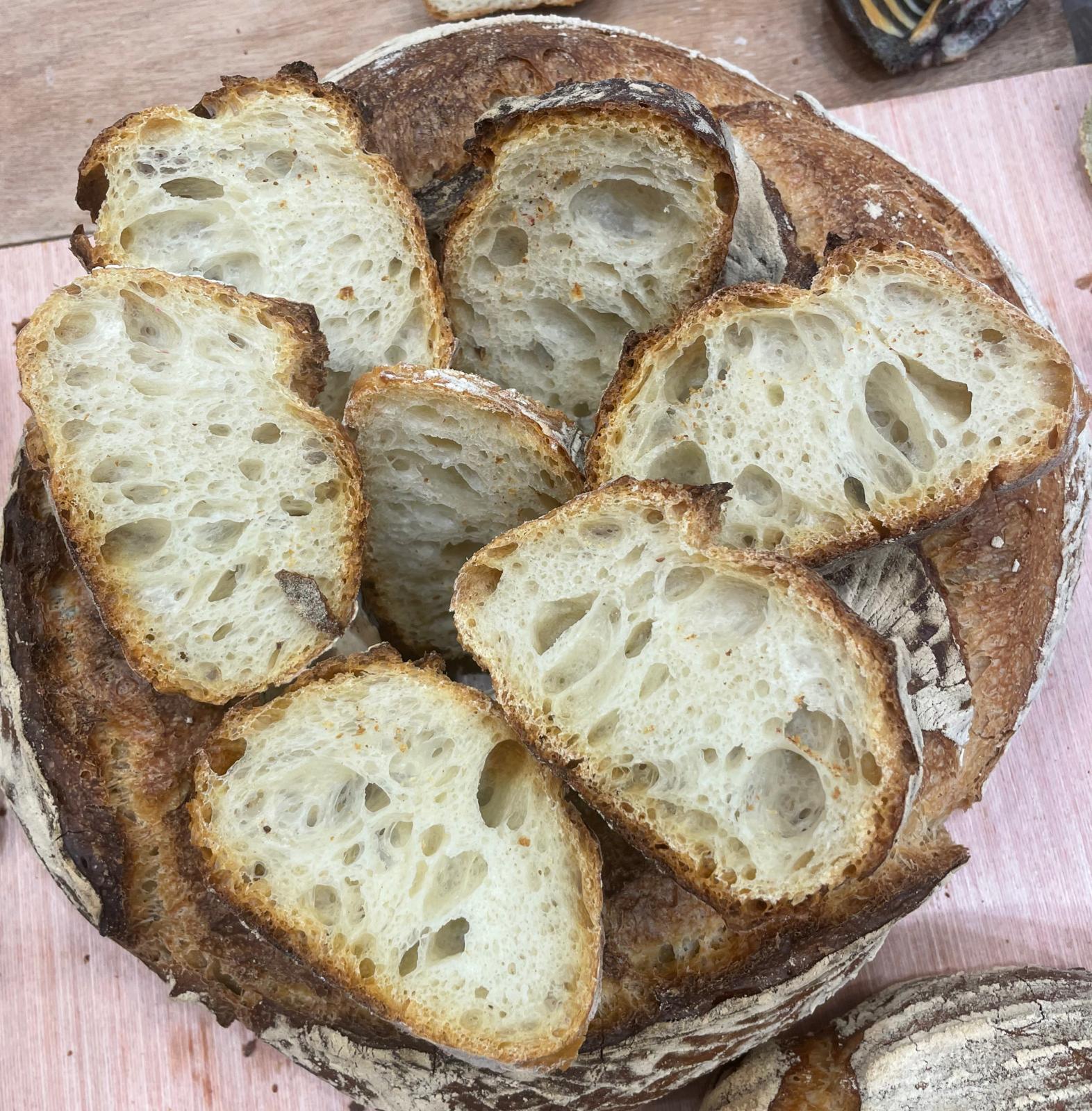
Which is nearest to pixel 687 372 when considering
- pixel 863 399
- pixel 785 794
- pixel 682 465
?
pixel 682 465

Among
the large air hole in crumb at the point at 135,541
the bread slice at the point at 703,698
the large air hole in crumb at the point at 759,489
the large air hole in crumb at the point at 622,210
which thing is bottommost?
the bread slice at the point at 703,698

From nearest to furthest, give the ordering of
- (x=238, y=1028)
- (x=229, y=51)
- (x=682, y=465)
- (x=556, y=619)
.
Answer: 1. (x=556, y=619)
2. (x=682, y=465)
3. (x=238, y=1028)
4. (x=229, y=51)

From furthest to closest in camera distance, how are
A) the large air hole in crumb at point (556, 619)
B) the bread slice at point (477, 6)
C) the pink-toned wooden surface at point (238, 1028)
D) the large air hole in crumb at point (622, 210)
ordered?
the bread slice at point (477, 6) < the pink-toned wooden surface at point (238, 1028) < the large air hole in crumb at point (622, 210) < the large air hole in crumb at point (556, 619)

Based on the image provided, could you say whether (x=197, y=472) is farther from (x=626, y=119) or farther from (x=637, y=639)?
(x=626, y=119)

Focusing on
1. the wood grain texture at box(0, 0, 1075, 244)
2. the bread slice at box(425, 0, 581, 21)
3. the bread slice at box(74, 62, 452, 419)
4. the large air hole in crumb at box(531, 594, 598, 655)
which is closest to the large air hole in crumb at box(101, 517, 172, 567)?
the bread slice at box(74, 62, 452, 419)

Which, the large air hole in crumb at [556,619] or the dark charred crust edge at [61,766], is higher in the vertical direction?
the large air hole in crumb at [556,619]

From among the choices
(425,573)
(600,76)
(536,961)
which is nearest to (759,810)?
(536,961)

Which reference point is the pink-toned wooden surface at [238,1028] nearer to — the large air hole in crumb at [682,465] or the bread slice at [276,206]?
the large air hole in crumb at [682,465]

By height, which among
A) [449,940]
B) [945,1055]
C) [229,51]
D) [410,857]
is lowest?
[945,1055]

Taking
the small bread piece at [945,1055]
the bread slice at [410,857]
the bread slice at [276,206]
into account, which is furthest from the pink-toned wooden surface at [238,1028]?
the bread slice at [276,206]
